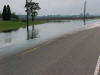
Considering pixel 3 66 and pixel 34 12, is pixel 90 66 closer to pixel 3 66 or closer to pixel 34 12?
pixel 3 66

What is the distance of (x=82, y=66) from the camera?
9.01 m

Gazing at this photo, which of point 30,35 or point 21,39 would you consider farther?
point 30,35

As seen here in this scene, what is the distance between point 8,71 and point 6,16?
8904 centimetres

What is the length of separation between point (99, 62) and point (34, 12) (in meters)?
87.6

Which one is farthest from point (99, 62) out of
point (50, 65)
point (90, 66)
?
point (50, 65)

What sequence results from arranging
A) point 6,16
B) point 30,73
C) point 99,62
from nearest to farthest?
1. point 30,73
2. point 99,62
3. point 6,16

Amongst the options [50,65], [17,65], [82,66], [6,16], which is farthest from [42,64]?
[6,16]

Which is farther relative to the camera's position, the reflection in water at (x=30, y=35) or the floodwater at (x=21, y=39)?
the reflection in water at (x=30, y=35)

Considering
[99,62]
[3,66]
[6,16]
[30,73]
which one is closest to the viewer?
[30,73]

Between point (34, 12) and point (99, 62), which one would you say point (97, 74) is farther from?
point (34, 12)

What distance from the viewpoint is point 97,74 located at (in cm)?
771

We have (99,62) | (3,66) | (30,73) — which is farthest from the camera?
(99,62)

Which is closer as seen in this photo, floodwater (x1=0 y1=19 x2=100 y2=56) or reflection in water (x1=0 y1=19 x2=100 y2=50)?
floodwater (x1=0 y1=19 x2=100 y2=56)

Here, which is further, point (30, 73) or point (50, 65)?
point (50, 65)
